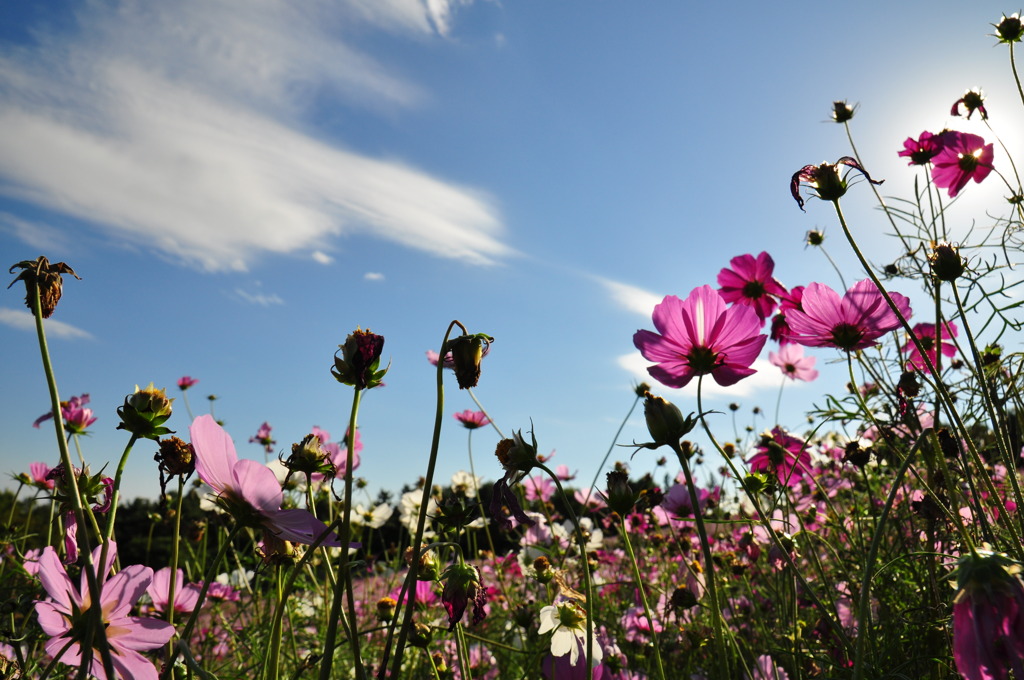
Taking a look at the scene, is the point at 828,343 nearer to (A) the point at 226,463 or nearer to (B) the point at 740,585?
(A) the point at 226,463

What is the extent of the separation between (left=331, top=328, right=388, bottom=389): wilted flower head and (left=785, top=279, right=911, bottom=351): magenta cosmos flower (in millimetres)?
563

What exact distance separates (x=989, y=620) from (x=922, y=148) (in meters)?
1.35

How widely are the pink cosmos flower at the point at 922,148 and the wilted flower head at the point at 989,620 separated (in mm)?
1160

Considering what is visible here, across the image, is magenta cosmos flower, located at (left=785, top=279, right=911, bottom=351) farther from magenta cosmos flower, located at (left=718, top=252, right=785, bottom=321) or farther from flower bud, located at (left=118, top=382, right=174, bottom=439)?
flower bud, located at (left=118, top=382, right=174, bottom=439)

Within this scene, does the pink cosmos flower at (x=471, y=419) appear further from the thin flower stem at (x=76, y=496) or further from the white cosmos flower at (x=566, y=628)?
the thin flower stem at (x=76, y=496)

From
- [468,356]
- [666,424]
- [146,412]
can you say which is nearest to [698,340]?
[666,424]

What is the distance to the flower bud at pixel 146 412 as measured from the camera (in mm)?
502

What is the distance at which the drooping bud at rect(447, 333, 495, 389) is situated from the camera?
0.58m

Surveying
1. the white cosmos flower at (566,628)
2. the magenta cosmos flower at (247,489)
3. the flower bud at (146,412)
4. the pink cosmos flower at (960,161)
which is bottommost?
the white cosmos flower at (566,628)

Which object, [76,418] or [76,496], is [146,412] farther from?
[76,418]

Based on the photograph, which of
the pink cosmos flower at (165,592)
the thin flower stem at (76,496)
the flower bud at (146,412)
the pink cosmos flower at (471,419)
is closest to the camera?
the thin flower stem at (76,496)

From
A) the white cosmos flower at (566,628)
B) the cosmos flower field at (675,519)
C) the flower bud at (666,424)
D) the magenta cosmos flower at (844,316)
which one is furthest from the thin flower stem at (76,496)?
the magenta cosmos flower at (844,316)

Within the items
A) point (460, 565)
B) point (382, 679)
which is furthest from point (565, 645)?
point (382, 679)

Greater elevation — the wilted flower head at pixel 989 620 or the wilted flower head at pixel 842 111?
the wilted flower head at pixel 842 111
